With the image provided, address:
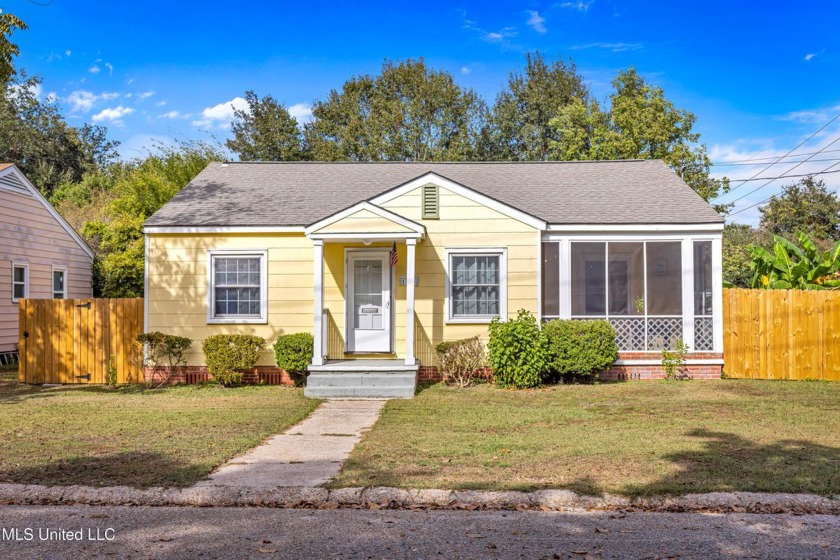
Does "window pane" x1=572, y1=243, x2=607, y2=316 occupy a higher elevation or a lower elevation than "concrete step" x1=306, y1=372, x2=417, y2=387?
higher

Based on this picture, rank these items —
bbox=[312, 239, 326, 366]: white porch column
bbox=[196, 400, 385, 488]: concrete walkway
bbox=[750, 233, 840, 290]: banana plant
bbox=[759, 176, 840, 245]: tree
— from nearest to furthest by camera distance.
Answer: bbox=[196, 400, 385, 488]: concrete walkway → bbox=[312, 239, 326, 366]: white porch column → bbox=[750, 233, 840, 290]: banana plant → bbox=[759, 176, 840, 245]: tree

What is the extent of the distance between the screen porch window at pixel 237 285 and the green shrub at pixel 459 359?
3.87 meters

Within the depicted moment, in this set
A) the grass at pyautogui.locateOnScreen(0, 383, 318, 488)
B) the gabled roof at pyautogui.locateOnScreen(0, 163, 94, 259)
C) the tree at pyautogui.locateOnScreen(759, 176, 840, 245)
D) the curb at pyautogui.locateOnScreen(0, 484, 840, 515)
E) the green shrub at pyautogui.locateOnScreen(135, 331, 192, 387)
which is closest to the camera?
the curb at pyautogui.locateOnScreen(0, 484, 840, 515)

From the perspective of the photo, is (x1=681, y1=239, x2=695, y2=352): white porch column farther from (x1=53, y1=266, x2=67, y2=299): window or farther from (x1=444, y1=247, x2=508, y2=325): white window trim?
(x1=53, y1=266, x2=67, y2=299): window

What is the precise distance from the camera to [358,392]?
12.3 meters

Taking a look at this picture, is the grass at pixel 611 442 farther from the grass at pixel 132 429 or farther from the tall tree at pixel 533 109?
the tall tree at pixel 533 109

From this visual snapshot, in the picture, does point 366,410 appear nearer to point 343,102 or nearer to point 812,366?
point 812,366

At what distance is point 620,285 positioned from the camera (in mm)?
15227

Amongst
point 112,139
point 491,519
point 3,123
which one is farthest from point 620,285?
point 112,139

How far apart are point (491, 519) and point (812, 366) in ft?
38.0

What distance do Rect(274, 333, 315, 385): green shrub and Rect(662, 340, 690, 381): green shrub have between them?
7.00 m

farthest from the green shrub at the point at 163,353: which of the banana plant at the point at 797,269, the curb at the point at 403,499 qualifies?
the banana plant at the point at 797,269

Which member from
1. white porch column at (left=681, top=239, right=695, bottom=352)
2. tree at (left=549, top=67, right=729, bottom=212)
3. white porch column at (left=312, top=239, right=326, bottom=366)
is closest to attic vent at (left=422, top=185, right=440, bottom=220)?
white porch column at (left=312, top=239, right=326, bottom=366)

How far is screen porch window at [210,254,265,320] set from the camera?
46.1 feet
